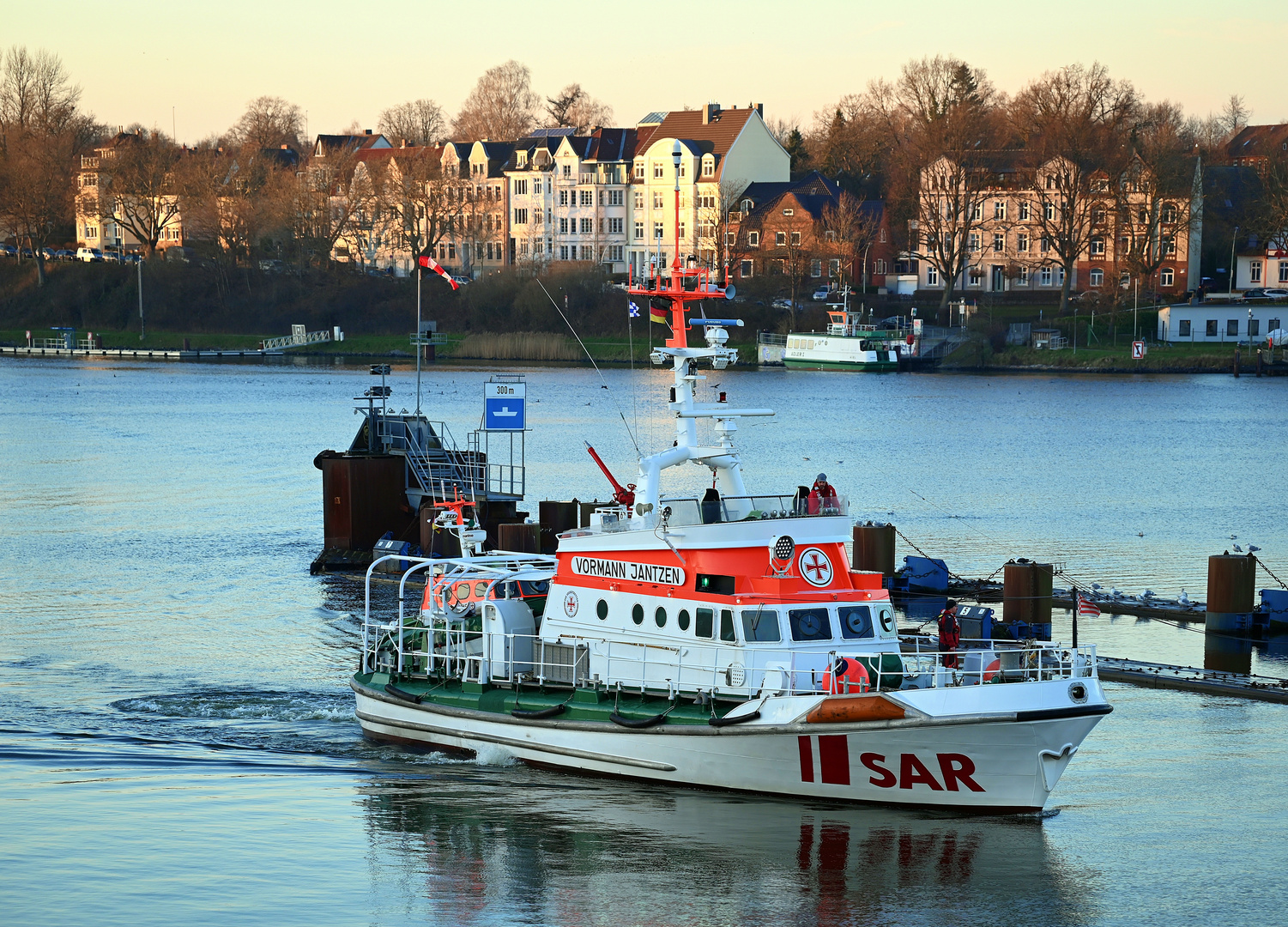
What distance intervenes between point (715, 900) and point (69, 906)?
25.4 ft

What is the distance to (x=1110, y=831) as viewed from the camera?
19.9 m

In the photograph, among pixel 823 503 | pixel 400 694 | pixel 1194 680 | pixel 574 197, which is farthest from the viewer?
pixel 574 197

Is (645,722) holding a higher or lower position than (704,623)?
lower

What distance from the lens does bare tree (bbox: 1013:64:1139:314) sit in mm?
107938

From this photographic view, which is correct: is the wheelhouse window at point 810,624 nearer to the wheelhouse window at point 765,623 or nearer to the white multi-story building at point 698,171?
the wheelhouse window at point 765,623

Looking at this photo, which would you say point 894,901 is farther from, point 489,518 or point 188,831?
point 489,518

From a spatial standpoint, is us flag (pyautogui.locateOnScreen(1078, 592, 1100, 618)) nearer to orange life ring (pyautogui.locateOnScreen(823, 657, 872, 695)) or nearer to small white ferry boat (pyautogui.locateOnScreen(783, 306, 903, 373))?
orange life ring (pyautogui.locateOnScreen(823, 657, 872, 695))

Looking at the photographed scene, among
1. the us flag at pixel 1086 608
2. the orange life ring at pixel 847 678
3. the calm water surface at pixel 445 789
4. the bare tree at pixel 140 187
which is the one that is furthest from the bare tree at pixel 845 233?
the orange life ring at pixel 847 678

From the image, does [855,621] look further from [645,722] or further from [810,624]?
[645,722]

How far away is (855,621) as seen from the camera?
20812 millimetres

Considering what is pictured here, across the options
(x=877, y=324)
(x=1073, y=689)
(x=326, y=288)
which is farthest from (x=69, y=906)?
(x=326, y=288)

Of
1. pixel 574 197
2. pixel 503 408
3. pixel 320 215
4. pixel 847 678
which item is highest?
pixel 574 197

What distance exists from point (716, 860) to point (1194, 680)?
12143mm

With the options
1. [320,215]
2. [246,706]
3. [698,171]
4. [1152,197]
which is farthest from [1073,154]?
[246,706]
